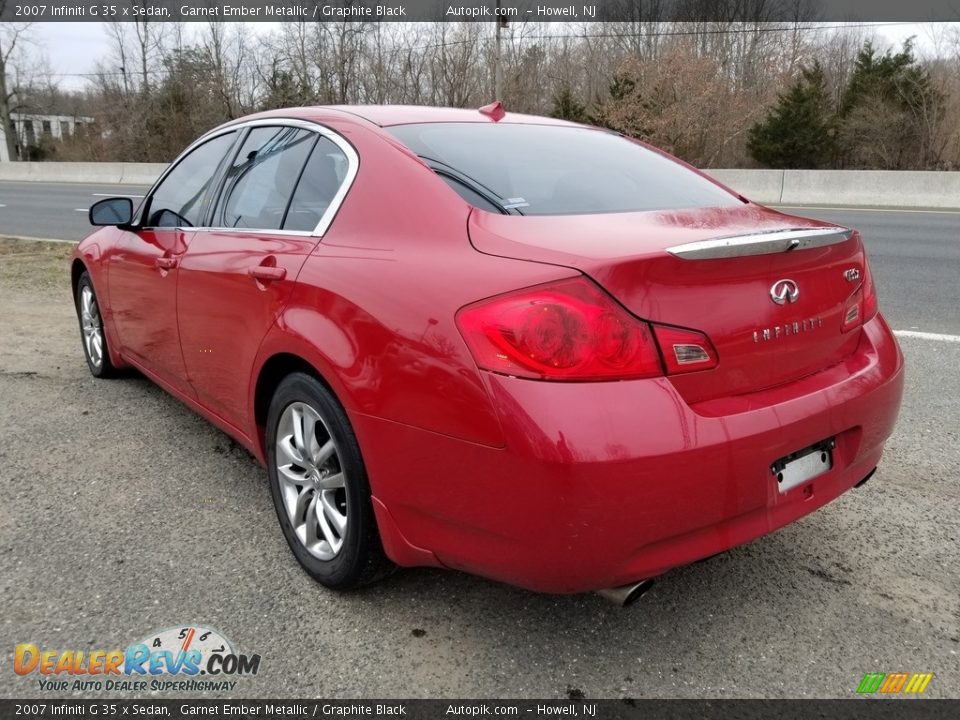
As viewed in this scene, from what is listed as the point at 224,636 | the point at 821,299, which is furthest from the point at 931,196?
the point at 224,636

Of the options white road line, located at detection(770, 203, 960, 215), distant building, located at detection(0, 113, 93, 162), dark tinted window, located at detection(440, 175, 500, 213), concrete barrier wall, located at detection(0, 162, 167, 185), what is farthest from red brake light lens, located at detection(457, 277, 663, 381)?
distant building, located at detection(0, 113, 93, 162)

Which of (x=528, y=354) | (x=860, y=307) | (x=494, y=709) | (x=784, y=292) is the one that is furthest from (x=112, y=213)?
(x=860, y=307)

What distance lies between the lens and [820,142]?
2945 cm

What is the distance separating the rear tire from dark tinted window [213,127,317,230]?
1.83 metres

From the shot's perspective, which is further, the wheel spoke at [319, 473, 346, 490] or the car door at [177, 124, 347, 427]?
the car door at [177, 124, 347, 427]

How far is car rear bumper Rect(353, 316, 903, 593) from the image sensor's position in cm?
178

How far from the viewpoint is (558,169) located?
2711 mm

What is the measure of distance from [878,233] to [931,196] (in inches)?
291

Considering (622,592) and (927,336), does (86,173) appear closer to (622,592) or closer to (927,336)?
(927,336)

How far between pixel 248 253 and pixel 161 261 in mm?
898

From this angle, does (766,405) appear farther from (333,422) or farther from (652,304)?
(333,422)

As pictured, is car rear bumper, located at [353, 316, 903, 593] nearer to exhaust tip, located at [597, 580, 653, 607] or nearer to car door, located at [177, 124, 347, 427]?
exhaust tip, located at [597, 580, 653, 607]

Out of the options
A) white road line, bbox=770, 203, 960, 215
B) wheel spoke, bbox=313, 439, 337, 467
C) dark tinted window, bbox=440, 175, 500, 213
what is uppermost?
dark tinted window, bbox=440, 175, 500, 213

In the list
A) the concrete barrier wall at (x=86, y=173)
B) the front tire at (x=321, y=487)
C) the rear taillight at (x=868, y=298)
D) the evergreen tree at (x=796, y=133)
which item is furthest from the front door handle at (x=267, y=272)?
the evergreen tree at (x=796, y=133)
